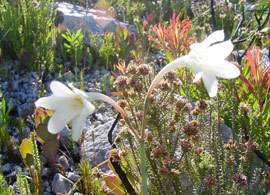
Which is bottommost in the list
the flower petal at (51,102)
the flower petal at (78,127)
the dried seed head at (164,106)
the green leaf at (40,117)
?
the green leaf at (40,117)

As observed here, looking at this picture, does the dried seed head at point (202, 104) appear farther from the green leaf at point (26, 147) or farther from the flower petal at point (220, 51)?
the green leaf at point (26, 147)

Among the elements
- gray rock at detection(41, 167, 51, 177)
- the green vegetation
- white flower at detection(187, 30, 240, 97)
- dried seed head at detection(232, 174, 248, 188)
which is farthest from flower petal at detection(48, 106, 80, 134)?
gray rock at detection(41, 167, 51, 177)

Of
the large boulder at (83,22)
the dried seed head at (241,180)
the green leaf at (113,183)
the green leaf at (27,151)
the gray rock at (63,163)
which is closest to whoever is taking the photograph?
the dried seed head at (241,180)

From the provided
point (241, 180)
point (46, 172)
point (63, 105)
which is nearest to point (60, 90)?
point (63, 105)

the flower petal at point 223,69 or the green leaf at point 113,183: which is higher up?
the flower petal at point 223,69

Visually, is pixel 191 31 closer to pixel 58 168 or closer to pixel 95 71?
pixel 95 71

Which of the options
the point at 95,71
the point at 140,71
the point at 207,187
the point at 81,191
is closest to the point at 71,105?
the point at 140,71

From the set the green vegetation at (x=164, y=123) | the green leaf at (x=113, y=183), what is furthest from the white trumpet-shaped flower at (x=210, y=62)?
the green leaf at (x=113, y=183)

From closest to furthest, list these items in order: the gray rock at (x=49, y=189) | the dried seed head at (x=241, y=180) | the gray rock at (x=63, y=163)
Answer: the dried seed head at (x=241, y=180) < the gray rock at (x=49, y=189) < the gray rock at (x=63, y=163)
